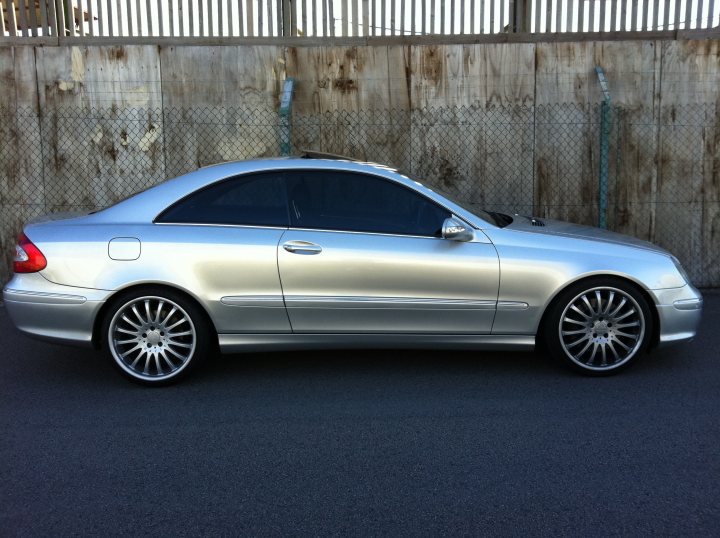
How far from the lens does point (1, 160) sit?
771 cm

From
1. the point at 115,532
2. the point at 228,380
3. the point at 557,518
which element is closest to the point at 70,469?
the point at 115,532

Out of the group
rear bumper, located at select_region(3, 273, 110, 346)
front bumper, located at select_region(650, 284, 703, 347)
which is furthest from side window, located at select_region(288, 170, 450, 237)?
front bumper, located at select_region(650, 284, 703, 347)

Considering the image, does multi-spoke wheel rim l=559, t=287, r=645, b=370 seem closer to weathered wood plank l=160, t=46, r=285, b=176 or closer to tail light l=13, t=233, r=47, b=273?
tail light l=13, t=233, r=47, b=273

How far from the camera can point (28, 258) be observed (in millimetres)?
4707

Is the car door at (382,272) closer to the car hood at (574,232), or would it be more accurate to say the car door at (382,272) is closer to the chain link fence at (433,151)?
the car hood at (574,232)

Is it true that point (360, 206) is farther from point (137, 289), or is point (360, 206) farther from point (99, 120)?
point (99, 120)

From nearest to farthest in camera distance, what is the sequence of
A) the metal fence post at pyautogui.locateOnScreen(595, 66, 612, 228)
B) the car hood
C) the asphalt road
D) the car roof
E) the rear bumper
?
the asphalt road, the rear bumper, the car roof, the car hood, the metal fence post at pyautogui.locateOnScreen(595, 66, 612, 228)

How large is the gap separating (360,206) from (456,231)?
2.26ft

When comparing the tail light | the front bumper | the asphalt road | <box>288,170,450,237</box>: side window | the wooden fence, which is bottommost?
the asphalt road

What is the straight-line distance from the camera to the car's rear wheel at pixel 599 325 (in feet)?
15.8

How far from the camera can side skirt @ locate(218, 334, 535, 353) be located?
4805mm

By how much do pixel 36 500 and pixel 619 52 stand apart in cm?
714

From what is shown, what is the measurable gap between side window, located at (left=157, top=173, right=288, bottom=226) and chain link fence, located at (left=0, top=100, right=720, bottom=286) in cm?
299

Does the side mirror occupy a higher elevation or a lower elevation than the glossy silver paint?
higher
